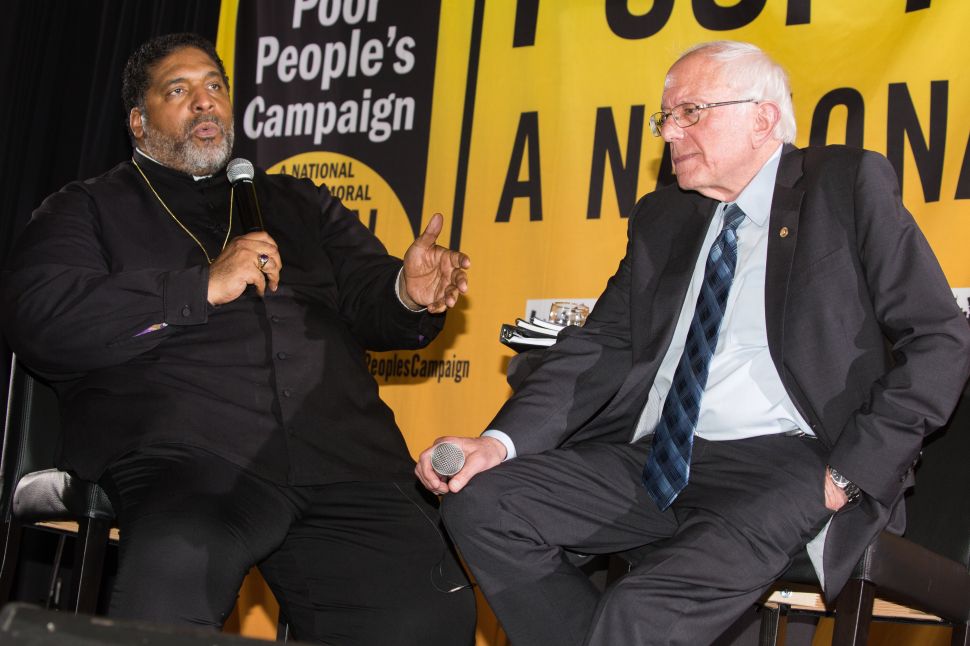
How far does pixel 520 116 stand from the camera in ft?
14.1

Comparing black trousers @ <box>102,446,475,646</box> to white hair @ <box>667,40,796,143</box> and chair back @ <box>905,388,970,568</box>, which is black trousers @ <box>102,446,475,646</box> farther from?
white hair @ <box>667,40,796,143</box>

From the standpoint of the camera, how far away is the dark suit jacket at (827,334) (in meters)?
2.17

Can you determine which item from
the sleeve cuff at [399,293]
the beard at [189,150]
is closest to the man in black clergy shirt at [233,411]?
the sleeve cuff at [399,293]

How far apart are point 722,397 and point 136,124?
207 centimetres

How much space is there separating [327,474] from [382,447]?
0.20m

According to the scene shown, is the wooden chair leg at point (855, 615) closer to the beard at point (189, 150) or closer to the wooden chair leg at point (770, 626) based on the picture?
the wooden chair leg at point (770, 626)

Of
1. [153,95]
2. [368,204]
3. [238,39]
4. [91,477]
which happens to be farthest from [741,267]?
[238,39]

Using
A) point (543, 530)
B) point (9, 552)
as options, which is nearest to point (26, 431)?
point (9, 552)

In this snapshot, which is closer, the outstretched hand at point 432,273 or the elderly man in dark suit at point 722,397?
the elderly man in dark suit at point 722,397

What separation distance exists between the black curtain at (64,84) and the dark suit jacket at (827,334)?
291 centimetres

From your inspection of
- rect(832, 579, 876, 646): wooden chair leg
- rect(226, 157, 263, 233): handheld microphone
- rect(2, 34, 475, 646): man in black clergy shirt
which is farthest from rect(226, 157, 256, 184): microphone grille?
rect(832, 579, 876, 646): wooden chair leg

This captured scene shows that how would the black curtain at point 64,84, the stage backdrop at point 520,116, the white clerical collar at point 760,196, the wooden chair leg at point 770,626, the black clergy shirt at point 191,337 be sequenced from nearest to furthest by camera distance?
the white clerical collar at point 760,196, the black clergy shirt at point 191,337, the wooden chair leg at point 770,626, the stage backdrop at point 520,116, the black curtain at point 64,84

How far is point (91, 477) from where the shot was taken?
2641 millimetres

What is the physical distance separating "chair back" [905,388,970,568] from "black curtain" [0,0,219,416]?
355 centimetres
